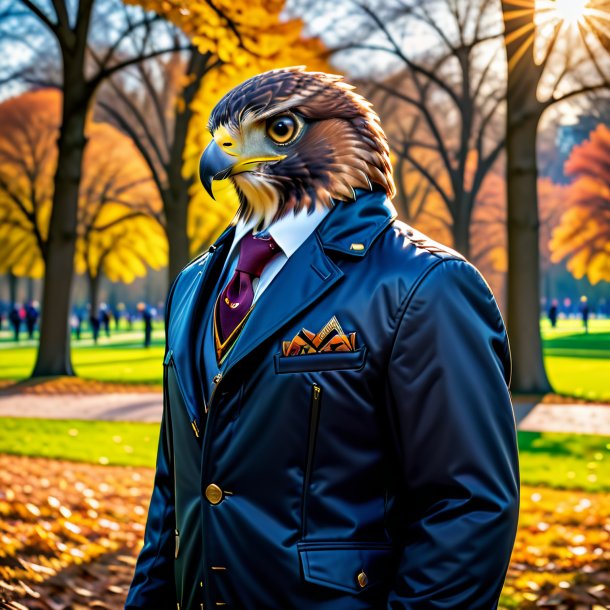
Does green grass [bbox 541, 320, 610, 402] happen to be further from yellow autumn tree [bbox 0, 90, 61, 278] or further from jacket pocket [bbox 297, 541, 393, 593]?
yellow autumn tree [bbox 0, 90, 61, 278]

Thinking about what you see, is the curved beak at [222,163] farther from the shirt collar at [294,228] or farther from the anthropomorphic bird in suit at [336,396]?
the shirt collar at [294,228]

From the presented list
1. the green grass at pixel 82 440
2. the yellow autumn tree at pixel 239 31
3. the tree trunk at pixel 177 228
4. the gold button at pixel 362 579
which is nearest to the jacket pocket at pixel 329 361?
the gold button at pixel 362 579

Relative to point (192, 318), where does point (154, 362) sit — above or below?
below

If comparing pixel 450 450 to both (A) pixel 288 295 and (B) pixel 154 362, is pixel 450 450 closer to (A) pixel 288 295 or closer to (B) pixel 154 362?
(A) pixel 288 295

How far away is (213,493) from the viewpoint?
186 centimetres

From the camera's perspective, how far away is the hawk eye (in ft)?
6.22

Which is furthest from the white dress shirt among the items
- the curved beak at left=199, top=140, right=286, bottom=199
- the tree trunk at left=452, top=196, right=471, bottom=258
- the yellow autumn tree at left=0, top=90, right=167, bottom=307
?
the yellow autumn tree at left=0, top=90, right=167, bottom=307

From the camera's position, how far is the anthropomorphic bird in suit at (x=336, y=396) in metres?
1.73

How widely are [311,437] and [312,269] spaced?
15.2 inches

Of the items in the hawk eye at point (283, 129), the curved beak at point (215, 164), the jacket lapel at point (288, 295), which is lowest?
the jacket lapel at point (288, 295)

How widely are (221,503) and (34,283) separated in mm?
57901

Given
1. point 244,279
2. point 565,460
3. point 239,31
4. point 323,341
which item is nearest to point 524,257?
point 565,460

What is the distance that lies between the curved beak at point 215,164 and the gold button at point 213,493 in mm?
730

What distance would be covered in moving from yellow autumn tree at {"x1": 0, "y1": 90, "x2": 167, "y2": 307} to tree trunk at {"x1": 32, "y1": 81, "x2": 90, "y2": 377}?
15153 millimetres
